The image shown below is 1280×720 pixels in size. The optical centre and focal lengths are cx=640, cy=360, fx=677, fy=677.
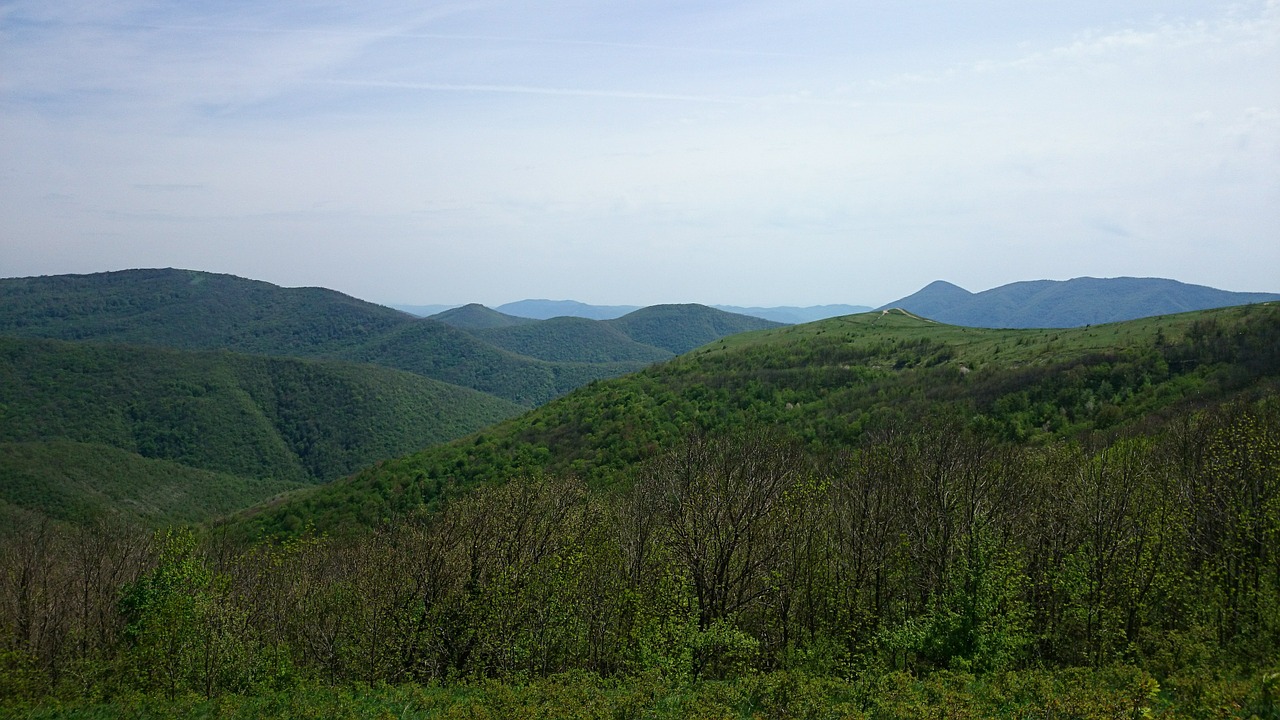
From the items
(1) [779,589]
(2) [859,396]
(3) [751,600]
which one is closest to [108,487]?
(2) [859,396]

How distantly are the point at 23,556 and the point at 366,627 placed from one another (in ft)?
100

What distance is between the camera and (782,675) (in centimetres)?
2233

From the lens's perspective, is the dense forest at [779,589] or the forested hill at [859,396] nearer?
the dense forest at [779,589]

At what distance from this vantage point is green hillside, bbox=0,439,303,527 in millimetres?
119562

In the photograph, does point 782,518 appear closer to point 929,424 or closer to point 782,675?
point 782,675

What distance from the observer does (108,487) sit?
13712 cm

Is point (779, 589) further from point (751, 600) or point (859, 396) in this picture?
point (859, 396)

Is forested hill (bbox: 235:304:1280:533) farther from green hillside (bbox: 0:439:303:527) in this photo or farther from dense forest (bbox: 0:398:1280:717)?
green hillside (bbox: 0:439:303:527)

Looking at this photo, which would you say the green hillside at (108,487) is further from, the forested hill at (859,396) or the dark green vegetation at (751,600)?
the dark green vegetation at (751,600)

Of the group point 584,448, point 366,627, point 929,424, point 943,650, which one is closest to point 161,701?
point 366,627

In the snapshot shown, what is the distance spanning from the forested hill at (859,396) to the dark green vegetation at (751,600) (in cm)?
1905

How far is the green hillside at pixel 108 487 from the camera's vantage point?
119562 millimetres

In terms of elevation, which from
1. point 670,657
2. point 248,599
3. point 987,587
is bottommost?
point 248,599

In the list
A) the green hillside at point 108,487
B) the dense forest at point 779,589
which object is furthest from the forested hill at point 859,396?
the green hillside at point 108,487
